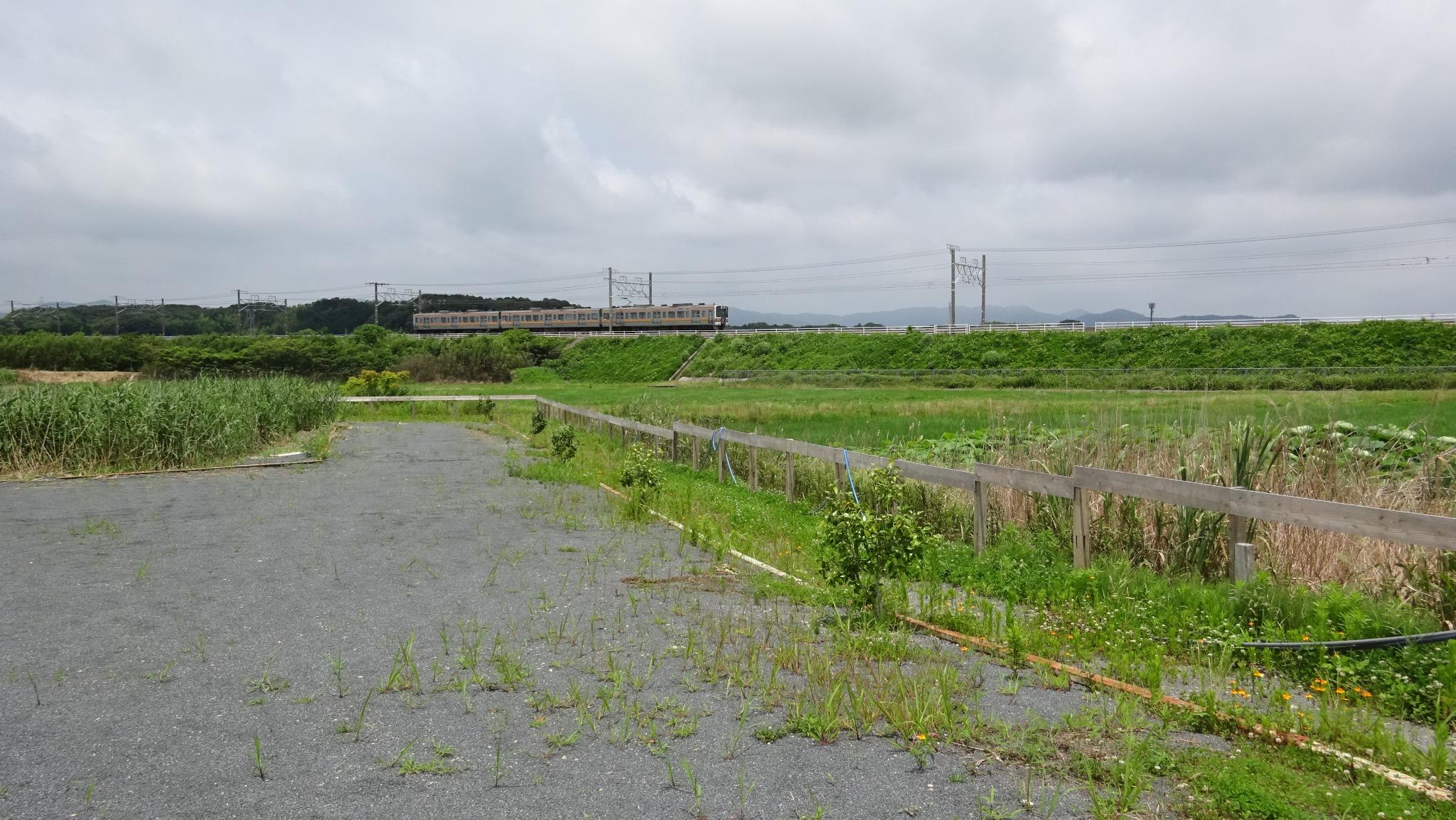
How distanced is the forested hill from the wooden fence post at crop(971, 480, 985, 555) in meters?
95.2

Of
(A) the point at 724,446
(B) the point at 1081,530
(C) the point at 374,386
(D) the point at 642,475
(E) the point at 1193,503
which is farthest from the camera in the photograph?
(C) the point at 374,386

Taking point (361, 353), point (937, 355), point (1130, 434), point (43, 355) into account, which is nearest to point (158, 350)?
point (43, 355)

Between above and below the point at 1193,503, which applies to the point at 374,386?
below

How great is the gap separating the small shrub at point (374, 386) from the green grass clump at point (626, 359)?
19953 mm

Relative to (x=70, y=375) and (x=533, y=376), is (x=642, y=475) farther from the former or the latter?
(x=70, y=375)

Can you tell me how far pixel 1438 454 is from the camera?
8031 mm

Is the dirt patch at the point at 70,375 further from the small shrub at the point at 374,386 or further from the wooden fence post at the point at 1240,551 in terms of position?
the wooden fence post at the point at 1240,551

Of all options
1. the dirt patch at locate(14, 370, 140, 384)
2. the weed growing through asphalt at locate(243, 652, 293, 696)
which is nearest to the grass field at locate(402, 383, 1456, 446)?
the weed growing through asphalt at locate(243, 652, 293, 696)

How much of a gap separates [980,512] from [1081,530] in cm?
109

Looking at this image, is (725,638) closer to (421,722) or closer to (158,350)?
(421,722)

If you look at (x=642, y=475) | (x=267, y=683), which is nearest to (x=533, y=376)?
(x=642, y=475)

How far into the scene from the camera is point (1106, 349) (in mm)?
56500

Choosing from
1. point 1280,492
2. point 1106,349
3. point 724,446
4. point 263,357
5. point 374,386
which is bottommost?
point 724,446

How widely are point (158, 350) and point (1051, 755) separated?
252ft
